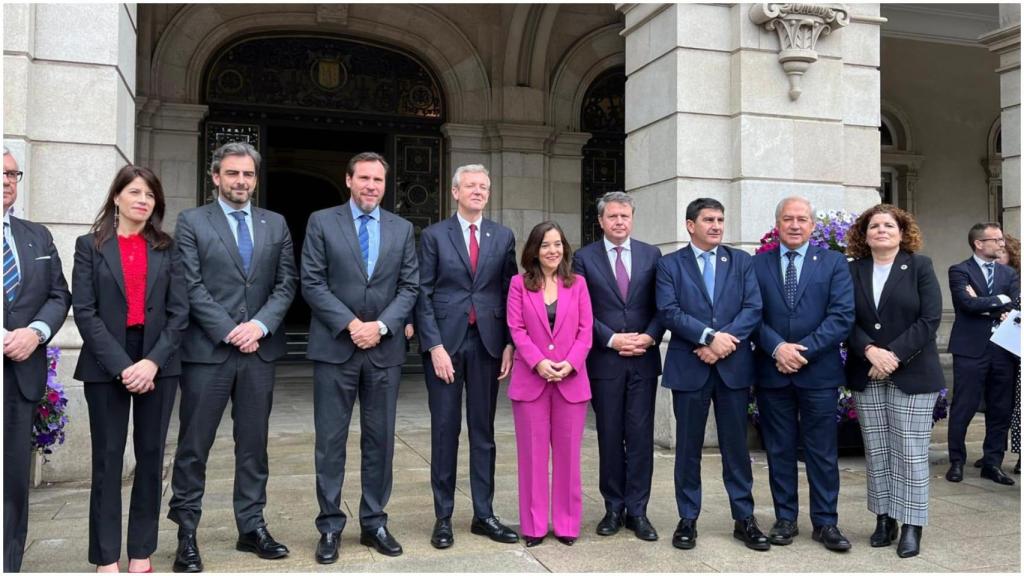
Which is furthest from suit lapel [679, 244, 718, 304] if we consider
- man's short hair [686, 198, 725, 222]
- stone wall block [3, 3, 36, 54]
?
stone wall block [3, 3, 36, 54]

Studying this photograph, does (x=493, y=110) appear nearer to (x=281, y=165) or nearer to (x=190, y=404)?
(x=190, y=404)

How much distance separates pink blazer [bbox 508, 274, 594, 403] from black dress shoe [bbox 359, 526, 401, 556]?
96 cm

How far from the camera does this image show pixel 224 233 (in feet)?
13.4

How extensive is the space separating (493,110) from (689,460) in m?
9.08

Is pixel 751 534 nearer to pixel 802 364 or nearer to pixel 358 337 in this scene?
pixel 802 364

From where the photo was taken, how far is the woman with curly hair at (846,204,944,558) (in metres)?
4.27

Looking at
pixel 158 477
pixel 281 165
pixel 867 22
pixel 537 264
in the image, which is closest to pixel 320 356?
pixel 158 477

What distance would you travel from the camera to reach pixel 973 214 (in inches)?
638

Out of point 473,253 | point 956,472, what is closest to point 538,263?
point 473,253

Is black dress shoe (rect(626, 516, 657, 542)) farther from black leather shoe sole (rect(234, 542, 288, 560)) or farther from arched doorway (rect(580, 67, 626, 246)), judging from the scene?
arched doorway (rect(580, 67, 626, 246))

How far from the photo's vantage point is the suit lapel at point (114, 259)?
371 cm

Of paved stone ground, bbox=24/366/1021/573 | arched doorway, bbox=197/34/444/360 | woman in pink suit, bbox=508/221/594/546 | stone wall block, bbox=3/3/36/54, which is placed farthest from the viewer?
arched doorway, bbox=197/34/444/360

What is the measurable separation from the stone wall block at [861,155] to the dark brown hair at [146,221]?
234 inches

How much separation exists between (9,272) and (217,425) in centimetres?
115
